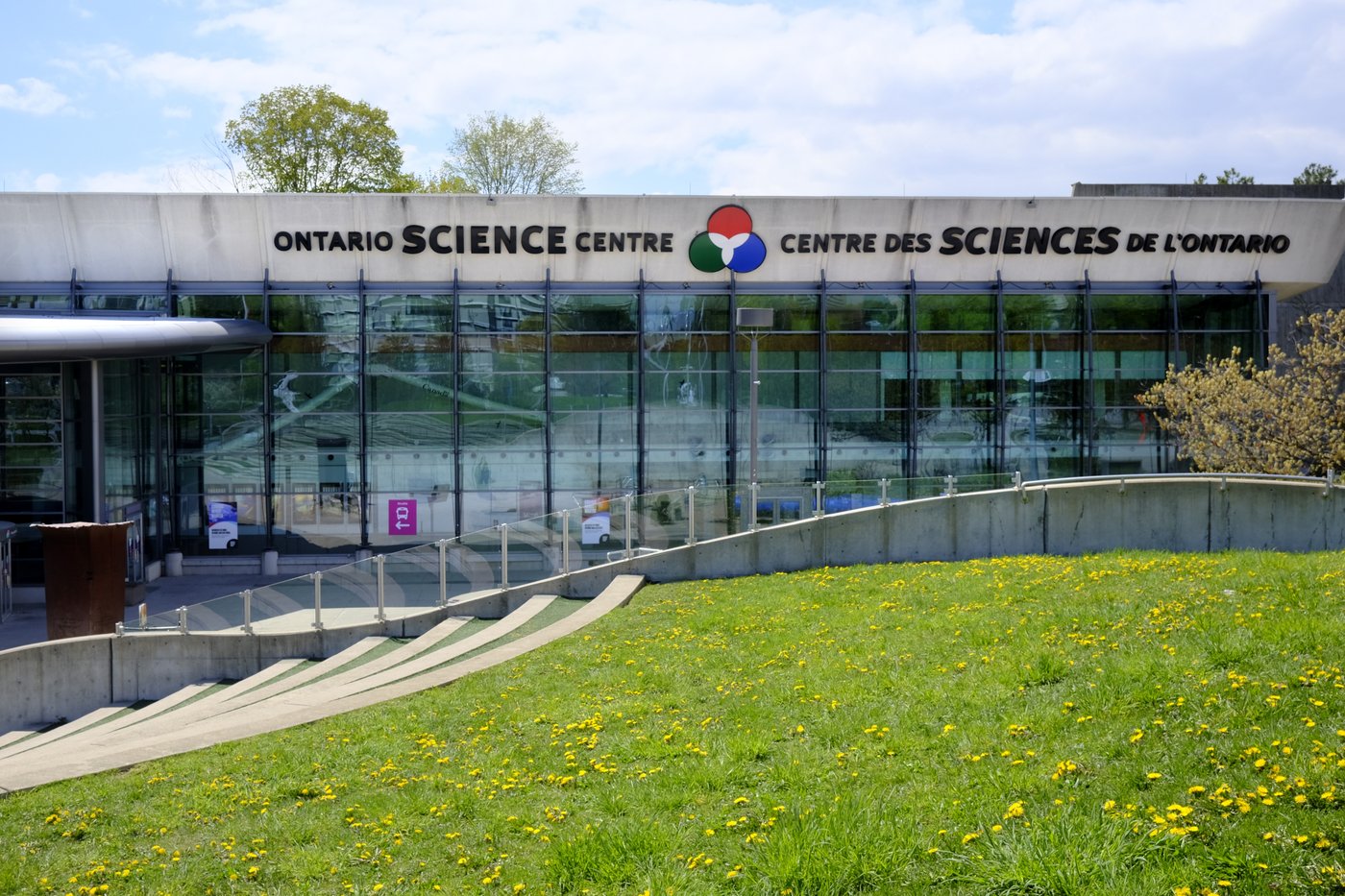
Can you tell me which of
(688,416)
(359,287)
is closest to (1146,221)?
(688,416)

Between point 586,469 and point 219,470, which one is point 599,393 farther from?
point 219,470

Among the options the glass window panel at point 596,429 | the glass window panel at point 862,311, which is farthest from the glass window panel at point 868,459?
the glass window panel at point 596,429

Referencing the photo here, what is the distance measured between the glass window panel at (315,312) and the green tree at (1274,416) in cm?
1937

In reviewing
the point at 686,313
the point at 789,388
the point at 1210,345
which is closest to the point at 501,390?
the point at 686,313

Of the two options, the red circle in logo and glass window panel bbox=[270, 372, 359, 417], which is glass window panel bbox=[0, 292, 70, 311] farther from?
the red circle in logo

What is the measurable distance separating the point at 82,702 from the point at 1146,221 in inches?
985

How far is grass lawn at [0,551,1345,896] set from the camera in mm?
6434

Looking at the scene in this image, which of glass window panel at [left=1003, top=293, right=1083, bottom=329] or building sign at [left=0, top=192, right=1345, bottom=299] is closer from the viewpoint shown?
building sign at [left=0, top=192, right=1345, bottom=299]

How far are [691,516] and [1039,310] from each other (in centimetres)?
1407

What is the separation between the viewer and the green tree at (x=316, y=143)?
172ft

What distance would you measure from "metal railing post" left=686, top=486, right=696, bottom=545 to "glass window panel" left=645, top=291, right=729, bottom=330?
999 cm

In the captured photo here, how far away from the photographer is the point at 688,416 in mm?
29266

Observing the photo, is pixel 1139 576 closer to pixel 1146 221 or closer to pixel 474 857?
pixel 474 857

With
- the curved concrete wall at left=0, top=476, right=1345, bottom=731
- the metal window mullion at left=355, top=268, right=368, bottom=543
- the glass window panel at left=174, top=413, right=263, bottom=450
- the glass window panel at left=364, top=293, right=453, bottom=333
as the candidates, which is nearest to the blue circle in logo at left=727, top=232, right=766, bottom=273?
the glass window panel at left=364, top=293, right=453, bottom=333
